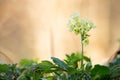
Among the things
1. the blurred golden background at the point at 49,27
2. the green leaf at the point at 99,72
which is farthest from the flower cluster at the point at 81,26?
the blurred golden background at the point at 49,27

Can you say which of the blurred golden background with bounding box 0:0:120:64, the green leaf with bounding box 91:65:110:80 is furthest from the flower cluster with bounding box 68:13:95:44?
the blurred golden background with bounding box 0:0:120:64

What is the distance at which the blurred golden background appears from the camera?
329cm

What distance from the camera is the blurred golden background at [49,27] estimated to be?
3.29 metres

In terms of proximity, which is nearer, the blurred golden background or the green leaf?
the green leaf

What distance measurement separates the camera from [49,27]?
11.1 ft

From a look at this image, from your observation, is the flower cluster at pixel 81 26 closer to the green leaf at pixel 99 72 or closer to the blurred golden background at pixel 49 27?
the green leaf at pixel 99 72

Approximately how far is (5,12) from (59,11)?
0.60 m

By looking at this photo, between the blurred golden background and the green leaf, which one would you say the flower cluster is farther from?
the blurred golden background

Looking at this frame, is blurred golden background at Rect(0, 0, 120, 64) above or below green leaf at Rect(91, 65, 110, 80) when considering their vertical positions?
above

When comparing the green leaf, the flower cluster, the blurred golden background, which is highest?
the blurred golden background

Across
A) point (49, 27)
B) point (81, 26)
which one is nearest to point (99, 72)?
point (81, 26)

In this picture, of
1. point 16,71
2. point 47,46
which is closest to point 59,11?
point 47,46

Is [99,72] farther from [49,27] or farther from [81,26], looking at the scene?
[49,27]

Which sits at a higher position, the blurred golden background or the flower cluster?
the blurred golden background
